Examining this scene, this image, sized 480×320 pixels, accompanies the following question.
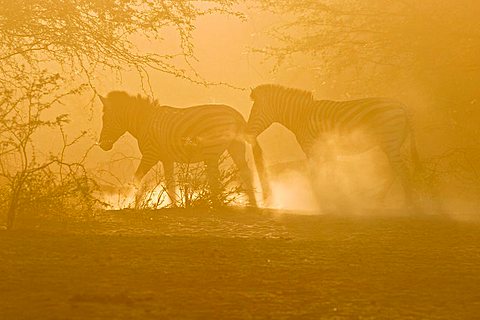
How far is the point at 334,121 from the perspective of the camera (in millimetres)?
13516

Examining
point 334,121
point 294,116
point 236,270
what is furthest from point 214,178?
point 236,270

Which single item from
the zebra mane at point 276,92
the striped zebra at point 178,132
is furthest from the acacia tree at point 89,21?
the zebra mane at point 276,92

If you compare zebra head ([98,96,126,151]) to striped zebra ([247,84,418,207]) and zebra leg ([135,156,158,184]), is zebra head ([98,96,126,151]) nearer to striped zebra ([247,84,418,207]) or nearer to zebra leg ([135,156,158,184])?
zebra leg ([135,156,158,184])

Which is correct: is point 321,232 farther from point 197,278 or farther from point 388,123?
point 388,123

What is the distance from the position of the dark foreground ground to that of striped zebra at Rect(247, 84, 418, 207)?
3.65m

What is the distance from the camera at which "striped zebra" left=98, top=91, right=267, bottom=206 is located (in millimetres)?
12000

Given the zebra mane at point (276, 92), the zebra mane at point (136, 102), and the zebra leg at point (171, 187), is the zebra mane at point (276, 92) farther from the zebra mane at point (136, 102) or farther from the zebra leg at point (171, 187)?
the zebra leg at point (171, 187)

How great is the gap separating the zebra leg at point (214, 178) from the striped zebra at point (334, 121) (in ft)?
4.79

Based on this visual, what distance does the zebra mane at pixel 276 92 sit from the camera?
537 inches

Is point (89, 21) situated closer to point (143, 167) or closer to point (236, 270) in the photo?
point (143, 167)

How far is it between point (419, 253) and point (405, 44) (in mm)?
9557

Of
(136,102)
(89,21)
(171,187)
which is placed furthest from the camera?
(136,102)

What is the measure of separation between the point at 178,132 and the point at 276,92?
213 cm

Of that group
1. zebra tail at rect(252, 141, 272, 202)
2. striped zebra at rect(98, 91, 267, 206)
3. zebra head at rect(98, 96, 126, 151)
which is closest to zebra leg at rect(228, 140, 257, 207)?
striped zebra at rect(98, 91, 267, 206)
